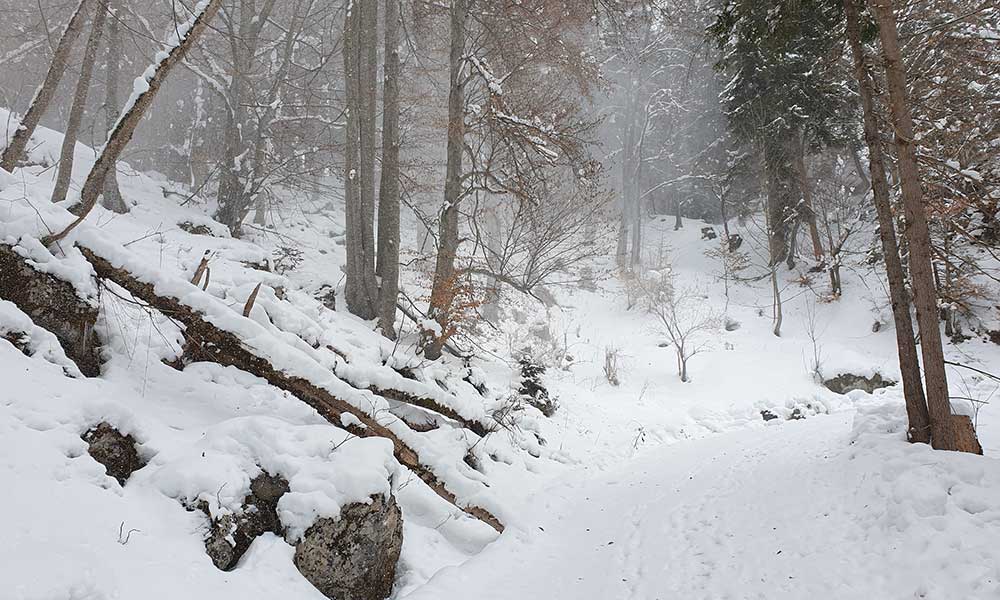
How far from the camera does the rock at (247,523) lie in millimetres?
3111

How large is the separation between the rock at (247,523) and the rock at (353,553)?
27 cm

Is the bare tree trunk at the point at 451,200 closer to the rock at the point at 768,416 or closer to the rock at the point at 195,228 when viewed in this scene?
the rock at the point at 195,228

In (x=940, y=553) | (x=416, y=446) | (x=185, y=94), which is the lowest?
(x=416, y=446)

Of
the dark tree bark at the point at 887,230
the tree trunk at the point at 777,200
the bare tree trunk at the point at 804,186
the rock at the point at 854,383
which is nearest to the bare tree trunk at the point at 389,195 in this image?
the dark tree bark at the point at 887,230

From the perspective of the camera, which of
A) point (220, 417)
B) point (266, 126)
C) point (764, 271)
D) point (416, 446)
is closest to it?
point (220, 417)

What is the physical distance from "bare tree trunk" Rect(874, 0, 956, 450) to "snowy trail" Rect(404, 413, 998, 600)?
0.89 metres

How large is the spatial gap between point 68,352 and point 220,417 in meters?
1.18

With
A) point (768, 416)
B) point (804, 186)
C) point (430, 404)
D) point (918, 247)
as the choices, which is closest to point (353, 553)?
point (430, 404)

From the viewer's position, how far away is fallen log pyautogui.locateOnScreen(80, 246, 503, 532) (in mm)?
4043

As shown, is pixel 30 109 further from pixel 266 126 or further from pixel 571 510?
pixel 571 510

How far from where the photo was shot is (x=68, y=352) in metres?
3.92

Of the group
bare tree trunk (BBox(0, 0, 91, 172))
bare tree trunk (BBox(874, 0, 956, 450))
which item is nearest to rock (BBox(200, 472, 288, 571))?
bare tree trunk (BBox(874, 0, 956, 450))

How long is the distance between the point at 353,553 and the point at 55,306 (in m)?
2.95

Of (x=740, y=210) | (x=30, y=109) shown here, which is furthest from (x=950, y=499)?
(x=740, y=210)
